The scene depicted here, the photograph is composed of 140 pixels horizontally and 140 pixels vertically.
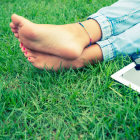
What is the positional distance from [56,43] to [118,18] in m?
0.55

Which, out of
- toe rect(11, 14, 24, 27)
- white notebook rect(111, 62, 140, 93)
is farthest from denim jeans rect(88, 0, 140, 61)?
toe rect(11, 14, 24, 27)

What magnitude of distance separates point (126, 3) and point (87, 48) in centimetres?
52

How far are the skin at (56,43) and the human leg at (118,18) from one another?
5 cm

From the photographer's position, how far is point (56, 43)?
98cm

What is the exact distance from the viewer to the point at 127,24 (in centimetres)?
120

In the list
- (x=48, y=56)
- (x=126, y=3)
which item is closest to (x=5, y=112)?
(x=48, y=56)

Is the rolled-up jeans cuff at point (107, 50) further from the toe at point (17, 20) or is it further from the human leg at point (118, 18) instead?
the toe at point (17, 20)

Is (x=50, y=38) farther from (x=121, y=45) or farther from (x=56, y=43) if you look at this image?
(x=121, y=45)

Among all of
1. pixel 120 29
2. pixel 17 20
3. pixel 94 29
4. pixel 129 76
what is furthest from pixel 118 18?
pixel 17 20

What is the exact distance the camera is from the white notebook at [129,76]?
0.93 metres

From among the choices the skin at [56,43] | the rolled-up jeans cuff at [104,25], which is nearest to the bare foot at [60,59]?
the skin at [56,43]

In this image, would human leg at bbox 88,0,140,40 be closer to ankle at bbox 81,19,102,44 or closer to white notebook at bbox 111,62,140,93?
ankle at bbox 81,19,102,44

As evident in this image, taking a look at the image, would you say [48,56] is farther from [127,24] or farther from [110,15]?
[127,24]

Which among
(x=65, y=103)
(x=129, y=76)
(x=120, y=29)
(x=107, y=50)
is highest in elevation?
(x=120, y=29)
